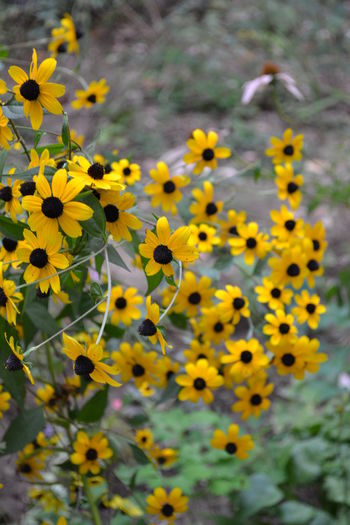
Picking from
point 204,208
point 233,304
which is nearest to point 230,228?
point 204,208

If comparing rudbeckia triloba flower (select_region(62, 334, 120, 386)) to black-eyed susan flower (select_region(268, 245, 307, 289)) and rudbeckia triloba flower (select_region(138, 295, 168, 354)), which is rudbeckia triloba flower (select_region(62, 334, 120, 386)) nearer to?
rudbeckia triloba flower (select_region(138, 295, 168, 354))

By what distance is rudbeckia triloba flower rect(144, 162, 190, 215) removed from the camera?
1.09 m

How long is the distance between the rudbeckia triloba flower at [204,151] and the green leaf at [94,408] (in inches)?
16.8

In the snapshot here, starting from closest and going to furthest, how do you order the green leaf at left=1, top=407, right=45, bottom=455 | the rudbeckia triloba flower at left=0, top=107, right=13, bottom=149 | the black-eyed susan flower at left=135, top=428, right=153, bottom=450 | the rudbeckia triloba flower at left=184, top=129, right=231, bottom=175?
the rudbeckia triloba flower at left=0, top=107, right=13, bottom=149 < the green leaf at left=1, top=407, right=45, bottom=455 < the rudbeckia triloba flower at left=184, top=129, right=231, bottom=175 < the black-eyed susan flower at left=135, top=428, right=153, bottom=450

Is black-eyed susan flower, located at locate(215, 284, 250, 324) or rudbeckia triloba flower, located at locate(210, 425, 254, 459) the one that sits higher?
black-eyed susan flower, located at locate(215, 284, 250, 324)

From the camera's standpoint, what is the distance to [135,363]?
108 cm

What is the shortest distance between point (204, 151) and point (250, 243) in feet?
0.61

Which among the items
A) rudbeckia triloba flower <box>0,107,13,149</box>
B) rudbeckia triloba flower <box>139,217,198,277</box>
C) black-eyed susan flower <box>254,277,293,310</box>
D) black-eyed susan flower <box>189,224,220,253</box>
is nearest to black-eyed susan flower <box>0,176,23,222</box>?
rudbeckia triloba flower <box>0,107,13,149</box>

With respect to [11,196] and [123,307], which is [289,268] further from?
[11,196]

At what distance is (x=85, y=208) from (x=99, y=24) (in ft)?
12.6

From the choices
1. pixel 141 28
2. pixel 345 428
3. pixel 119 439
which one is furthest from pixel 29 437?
pixel 141 28

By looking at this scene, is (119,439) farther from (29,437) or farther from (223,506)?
(223,506)

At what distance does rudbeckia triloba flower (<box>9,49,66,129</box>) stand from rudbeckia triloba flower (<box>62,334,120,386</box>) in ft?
0.95

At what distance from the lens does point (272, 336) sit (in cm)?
101
